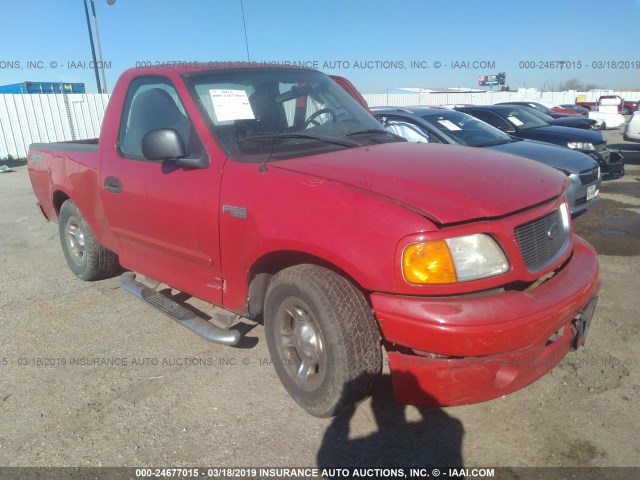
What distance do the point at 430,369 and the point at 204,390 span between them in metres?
1.46

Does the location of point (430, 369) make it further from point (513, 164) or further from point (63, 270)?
point (63, 270)

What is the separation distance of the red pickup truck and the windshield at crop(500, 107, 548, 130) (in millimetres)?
6331

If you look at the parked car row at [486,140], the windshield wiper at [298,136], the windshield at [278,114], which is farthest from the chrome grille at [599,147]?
the windshield wiper at [298,136]

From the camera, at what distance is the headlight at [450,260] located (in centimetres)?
212

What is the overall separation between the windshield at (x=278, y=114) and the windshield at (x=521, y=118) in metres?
6.28

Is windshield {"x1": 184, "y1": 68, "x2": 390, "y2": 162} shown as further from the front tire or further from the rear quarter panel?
the rear quarter panel

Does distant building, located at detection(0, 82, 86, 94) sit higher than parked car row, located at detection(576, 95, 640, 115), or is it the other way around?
distant building, located at detection(0, 82, 86, 94)

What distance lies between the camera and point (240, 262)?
9.10ft

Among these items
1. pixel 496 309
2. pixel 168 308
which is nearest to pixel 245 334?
pixel 168 308

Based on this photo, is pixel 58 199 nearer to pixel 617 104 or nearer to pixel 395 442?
pixel 395 442

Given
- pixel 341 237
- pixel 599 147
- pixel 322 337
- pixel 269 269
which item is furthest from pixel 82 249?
pixel 599 147

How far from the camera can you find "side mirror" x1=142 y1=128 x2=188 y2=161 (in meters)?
2.81

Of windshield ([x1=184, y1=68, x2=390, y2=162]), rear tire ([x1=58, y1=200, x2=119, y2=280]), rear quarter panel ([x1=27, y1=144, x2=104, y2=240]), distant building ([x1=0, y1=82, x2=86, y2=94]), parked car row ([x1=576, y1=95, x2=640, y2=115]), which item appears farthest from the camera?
parked car row ([x1=576, y1=95, x2=640, y2=115])

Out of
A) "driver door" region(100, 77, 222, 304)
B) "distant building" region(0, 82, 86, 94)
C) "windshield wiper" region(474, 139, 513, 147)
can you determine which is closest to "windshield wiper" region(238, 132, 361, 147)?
"driver door" region(100, 77, 222, 304)
